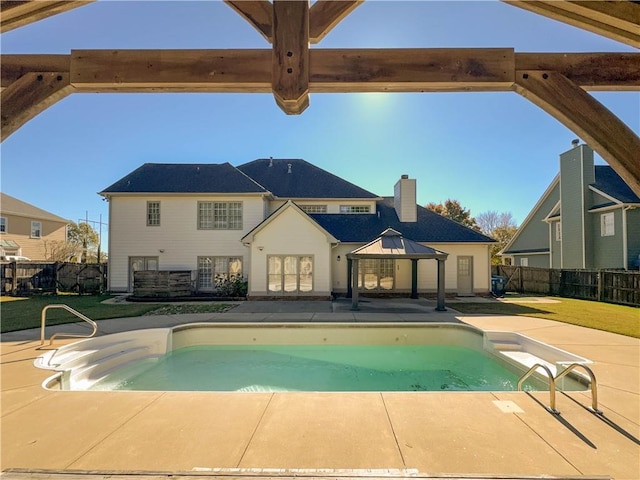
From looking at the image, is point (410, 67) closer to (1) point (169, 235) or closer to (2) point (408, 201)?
(2) point (408, 201)

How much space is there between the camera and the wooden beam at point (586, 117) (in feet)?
9.82

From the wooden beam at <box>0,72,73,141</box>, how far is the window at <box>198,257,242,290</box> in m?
15.7

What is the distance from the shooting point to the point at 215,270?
18.8 metres

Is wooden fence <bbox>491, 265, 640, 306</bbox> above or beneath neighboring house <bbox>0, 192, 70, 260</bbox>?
beneath

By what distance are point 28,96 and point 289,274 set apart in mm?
14235

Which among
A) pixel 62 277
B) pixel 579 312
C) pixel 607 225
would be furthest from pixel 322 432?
pixel 607 225

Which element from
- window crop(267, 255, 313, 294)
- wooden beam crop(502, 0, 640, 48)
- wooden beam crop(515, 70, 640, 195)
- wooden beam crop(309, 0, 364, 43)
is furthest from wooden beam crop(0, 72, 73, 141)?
window crop(267, 255, 313, 294)

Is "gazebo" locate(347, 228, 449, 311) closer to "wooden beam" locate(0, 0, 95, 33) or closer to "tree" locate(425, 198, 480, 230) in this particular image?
"wooden beam" locate(0, 0, 95, 33)

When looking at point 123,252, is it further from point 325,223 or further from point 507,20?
point 507,20

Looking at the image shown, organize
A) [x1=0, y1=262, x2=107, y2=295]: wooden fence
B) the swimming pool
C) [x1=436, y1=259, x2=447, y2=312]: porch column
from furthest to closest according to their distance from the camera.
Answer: [x1=0, y1=262, x2=107, y2=295]: wooden fence
[x1=436, y1=259, x2=447, y2=312]: porch column
the swimming pool

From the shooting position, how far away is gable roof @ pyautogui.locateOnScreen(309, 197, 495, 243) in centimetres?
1859

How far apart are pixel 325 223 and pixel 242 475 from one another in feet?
57.3

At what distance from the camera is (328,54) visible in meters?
3.31

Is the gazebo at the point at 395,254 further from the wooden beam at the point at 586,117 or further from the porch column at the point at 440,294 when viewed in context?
the wooden beam at the point at 586,117
